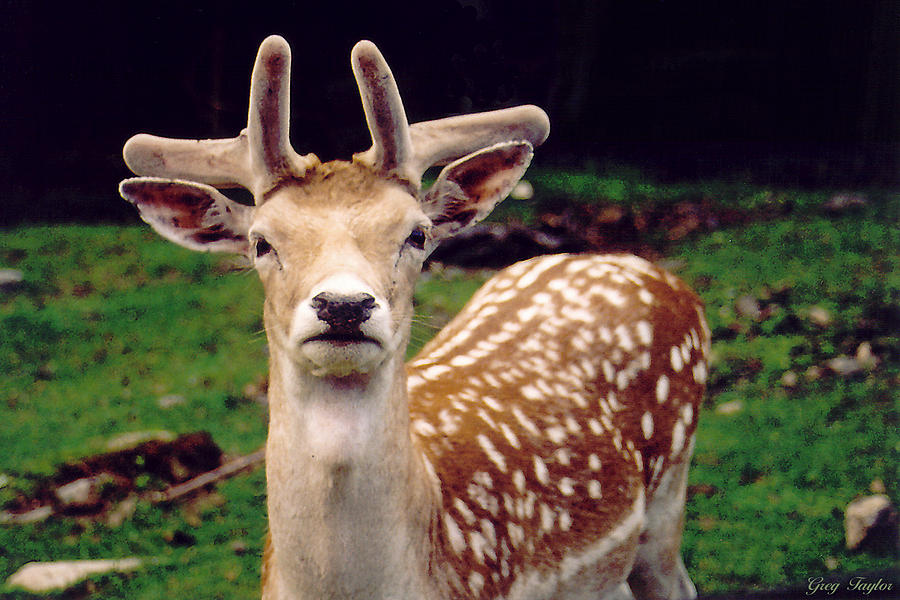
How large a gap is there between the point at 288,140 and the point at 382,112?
0.71 ft

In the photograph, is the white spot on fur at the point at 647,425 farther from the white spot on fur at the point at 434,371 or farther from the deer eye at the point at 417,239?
the deer eye at the point at 417,239

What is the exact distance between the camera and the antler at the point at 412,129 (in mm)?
2229

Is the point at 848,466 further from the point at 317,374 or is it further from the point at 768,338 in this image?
the point at 317,374

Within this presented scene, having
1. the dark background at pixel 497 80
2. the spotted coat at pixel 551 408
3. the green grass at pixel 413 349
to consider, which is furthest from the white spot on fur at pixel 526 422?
the dark background at pixel 497 80

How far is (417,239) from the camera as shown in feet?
7.57

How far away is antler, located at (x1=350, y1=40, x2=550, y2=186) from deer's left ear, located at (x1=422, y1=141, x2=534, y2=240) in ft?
0.23

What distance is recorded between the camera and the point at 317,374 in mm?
2086

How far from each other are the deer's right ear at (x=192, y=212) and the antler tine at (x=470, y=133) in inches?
17.4

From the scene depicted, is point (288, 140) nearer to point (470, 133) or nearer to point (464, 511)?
point (470, 133)

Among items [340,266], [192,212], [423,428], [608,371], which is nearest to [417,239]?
[340,266]

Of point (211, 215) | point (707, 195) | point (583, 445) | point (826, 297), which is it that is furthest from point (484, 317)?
point (707, 195)

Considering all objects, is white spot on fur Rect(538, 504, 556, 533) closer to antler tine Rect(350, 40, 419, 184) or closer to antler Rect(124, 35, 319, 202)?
antler tine Rect(350, 40, 419, 184)

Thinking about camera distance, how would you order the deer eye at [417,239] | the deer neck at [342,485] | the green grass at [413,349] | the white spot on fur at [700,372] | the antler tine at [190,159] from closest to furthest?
the deer neck at [342,485] → the deer eye at [417,239] → the antler tine at [190,159] → the white spot on fur at [700,372] → the green grass at [413,349]

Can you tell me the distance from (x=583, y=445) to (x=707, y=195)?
3.93 meters
